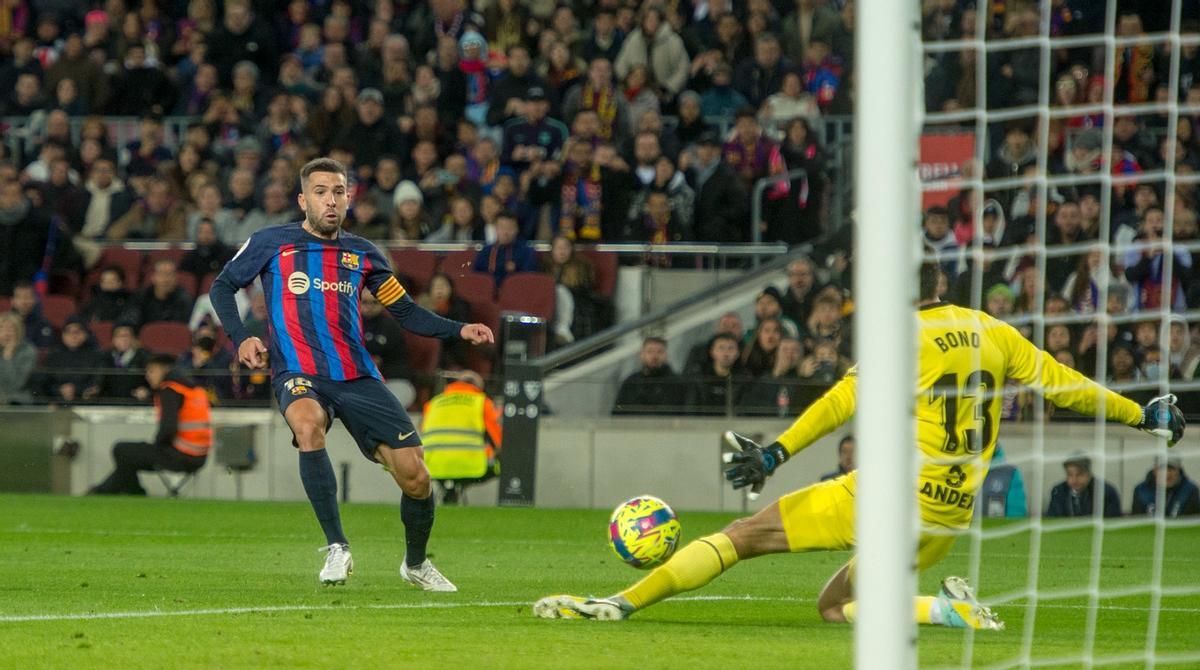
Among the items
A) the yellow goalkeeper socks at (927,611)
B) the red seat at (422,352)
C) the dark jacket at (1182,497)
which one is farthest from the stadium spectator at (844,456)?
the yellow goalkeeper socks at (927,611)

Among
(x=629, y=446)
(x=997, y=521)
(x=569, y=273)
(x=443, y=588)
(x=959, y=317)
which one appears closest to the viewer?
(x=959, y=317)

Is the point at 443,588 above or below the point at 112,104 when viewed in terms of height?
below

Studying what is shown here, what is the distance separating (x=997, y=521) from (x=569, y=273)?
4.98 m

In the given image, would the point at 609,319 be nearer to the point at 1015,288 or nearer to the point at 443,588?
the point at 1015,288

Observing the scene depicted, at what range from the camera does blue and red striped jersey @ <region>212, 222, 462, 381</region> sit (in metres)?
8.41

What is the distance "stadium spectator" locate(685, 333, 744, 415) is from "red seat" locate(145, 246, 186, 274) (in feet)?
19.2

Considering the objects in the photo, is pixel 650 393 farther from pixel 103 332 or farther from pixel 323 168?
pixel 323 168

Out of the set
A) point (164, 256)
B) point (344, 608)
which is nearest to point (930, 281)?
point (344, 608)

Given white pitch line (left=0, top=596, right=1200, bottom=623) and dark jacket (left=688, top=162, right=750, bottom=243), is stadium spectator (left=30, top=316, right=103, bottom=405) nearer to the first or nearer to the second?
dark jacket (left=688, top=162, right=750, bottom=243)

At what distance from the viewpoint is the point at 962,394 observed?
6.80m

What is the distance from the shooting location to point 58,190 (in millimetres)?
19266

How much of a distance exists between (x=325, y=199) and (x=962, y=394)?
10.5ft

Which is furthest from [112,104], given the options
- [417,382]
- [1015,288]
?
[1015,288]

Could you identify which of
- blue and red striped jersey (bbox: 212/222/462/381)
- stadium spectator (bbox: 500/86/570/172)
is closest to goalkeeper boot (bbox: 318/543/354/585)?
blue and red striped jersey (bbox: 212/222/462/381)
